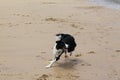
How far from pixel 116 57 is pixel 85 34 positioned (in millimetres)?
2080

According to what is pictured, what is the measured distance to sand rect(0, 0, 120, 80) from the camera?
23.8ft

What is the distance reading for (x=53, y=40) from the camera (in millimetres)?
9375

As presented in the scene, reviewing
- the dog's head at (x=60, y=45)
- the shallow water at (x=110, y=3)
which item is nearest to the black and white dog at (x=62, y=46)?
the dog's head at (x=60, y=45)

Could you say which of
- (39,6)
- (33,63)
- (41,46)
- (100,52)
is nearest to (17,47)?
(41,46)

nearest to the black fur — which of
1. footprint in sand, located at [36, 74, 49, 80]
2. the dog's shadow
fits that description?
the dog's shadow

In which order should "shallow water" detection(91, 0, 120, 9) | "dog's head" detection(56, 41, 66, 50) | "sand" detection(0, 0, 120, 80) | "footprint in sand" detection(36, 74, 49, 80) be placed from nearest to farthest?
"footprint in sand" detection(36, 74, 49, 80), "sand" detection(0, 0, 120, 80), "dog's head" detection(56, 41, 66, 50), "shallow water" detection(91, 0, 120, 9)

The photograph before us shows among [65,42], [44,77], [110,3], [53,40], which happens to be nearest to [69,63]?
[65,42]

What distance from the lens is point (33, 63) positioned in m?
7.64

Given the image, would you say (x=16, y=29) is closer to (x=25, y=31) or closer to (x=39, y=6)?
(x=25, y=31)

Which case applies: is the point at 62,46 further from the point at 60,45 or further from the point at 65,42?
the point at 65,42

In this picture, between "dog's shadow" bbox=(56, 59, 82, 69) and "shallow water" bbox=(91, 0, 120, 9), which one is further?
"shallow water" bbox=(91, 0, 120, 9)

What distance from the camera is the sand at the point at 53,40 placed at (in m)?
7.24

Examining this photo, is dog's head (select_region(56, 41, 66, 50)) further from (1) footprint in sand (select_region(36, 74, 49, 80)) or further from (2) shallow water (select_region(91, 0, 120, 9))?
(2) shallow water (select_region(91, 0, 120, 9))

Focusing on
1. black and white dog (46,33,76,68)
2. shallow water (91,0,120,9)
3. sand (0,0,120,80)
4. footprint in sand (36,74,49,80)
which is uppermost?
black and white dog (46,33,76,68)
